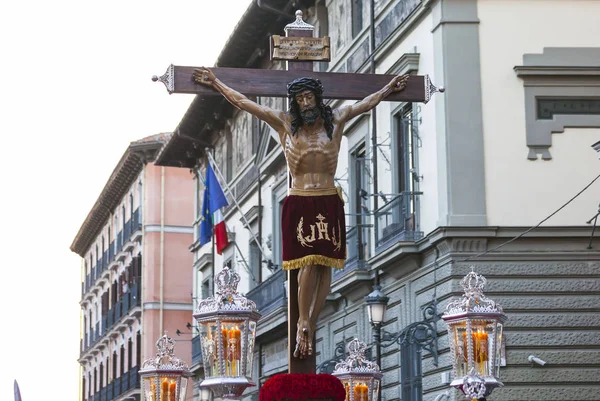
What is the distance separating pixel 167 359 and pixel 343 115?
426cm

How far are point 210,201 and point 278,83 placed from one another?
26.4m

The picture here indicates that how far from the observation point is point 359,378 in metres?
12.0

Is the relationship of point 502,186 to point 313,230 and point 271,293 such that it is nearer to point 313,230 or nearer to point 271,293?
point 271,293

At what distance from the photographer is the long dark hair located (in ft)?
32.0

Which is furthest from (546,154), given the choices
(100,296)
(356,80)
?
(100,296)

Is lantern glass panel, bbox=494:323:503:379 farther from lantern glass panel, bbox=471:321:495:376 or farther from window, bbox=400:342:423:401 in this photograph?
window, bbox=400:342:423:401

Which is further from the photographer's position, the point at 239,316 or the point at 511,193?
the point at 511,193

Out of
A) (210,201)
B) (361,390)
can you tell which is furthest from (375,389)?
(210,201)

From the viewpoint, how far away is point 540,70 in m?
23.9

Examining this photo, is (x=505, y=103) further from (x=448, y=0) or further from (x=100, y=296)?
(x=100, y=296)

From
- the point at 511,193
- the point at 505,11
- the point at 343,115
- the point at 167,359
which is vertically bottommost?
the point at 167,359

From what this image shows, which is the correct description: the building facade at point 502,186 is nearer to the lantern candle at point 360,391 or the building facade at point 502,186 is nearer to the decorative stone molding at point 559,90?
the decorative stone molding at point 559,90

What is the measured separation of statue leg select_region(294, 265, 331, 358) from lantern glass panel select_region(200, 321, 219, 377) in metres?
1.85

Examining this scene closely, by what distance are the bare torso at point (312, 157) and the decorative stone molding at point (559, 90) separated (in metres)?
14.4
